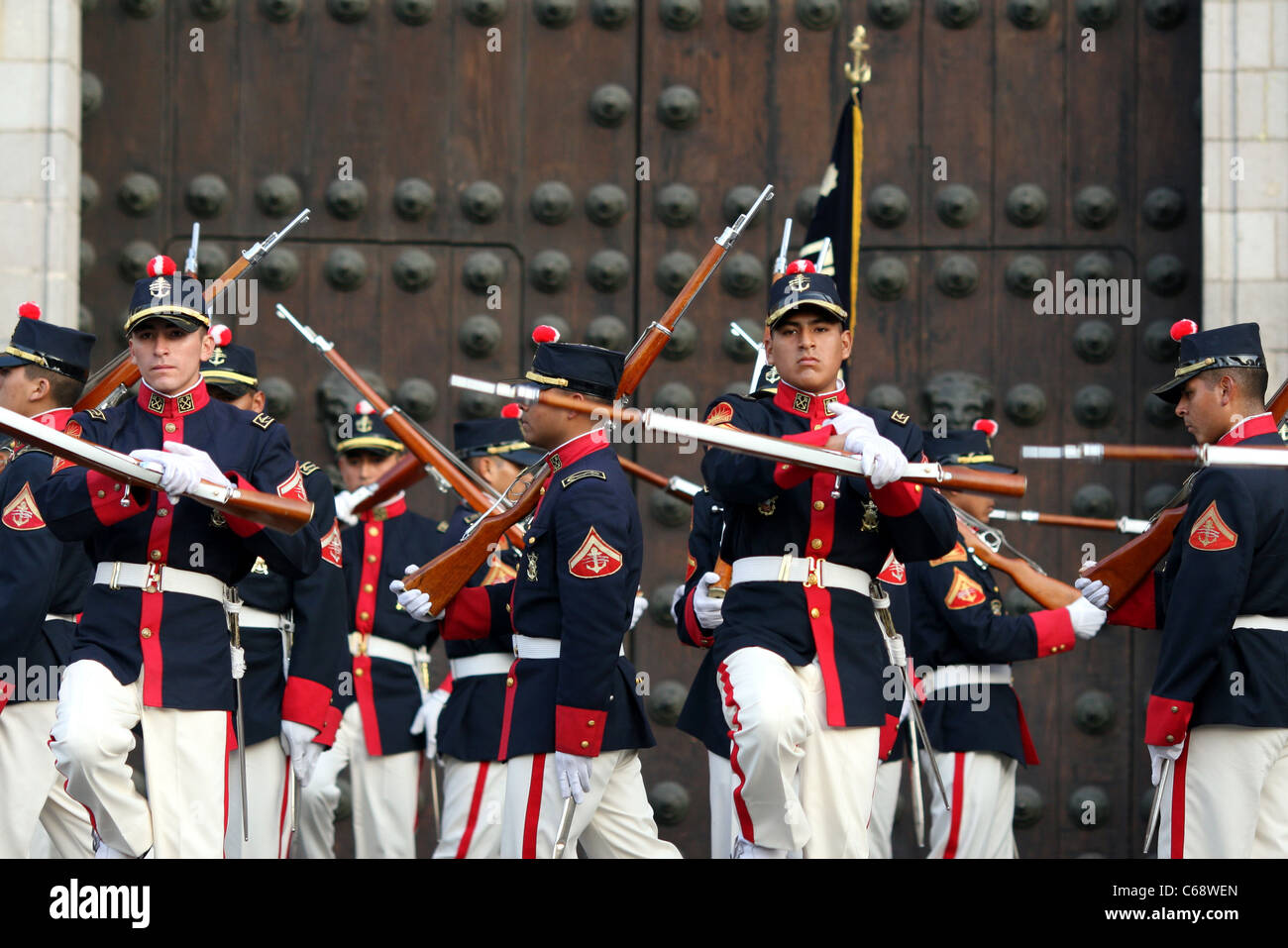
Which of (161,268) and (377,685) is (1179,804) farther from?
(377,685)

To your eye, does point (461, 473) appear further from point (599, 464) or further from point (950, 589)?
point (950, 589)

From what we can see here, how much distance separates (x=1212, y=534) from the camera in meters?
5.59

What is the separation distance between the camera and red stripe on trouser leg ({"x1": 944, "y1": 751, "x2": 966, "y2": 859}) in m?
7.30

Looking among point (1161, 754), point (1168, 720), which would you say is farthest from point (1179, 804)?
point (1168, 720)

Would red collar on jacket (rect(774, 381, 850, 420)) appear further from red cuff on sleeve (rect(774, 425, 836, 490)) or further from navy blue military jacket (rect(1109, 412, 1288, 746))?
navy blue military jacket (rect(1109, 412, 1288, 746))

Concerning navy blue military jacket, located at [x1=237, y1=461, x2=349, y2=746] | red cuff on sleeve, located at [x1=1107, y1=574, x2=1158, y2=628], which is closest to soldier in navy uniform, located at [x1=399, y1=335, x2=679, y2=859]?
navy blue military jacket, located at [x1=237, y1=461, x2=349, y2=746]

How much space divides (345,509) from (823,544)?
2.73 meters

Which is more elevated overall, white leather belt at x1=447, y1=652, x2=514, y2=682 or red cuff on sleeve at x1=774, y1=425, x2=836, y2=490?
red cuff on sleeve at x1=774, y1=425, x2=836, y2=490

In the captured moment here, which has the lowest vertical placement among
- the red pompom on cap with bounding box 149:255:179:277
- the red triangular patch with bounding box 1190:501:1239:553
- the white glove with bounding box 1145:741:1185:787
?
the white glove with bounding box 1145:741:1185:787

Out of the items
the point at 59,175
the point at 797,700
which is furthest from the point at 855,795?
the point at 59,175

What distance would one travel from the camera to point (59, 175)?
754 cm

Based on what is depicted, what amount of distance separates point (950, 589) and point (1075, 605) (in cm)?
47

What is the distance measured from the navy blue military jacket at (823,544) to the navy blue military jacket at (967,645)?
1640 mm

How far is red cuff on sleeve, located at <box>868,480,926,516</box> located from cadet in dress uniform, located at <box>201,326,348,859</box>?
190 centimetres
